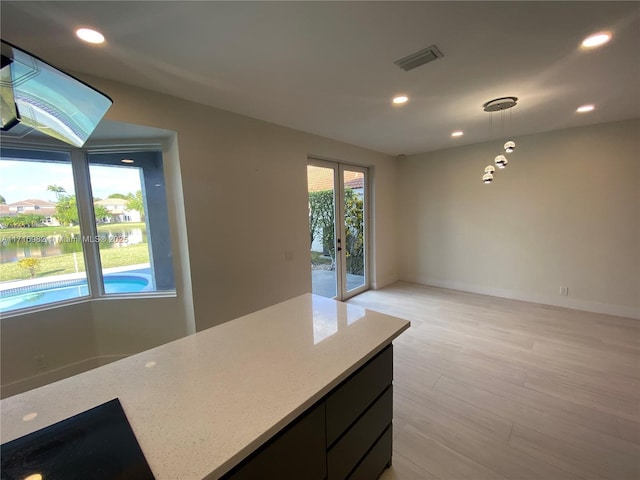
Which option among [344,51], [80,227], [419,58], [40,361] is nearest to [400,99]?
[419,58]

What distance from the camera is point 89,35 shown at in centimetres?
158

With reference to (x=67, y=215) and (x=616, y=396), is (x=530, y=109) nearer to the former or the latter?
(x=616, y=396)

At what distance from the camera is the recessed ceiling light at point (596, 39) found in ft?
5.49

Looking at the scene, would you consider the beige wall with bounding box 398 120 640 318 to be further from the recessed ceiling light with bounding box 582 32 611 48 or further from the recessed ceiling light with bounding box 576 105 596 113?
the recessed ceiling light with bounding box 582 32 611 48

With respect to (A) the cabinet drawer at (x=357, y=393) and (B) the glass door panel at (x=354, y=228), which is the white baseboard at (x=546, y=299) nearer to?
(B) the glass door panel at (x=354, y=228)

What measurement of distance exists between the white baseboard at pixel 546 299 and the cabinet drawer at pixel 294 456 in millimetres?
4532

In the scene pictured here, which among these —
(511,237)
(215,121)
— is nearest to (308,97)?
(215,121)

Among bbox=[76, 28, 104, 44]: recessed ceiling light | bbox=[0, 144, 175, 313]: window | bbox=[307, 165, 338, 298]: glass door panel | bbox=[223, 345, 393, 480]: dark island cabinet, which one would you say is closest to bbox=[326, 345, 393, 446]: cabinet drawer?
bbox=[223, 345, 393, 480]: dark island cabinet

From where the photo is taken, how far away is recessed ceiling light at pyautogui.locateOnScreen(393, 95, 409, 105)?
2.52m

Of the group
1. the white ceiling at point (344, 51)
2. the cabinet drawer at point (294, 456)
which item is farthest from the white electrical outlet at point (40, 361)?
the cabinet drawer at point (294, 456)

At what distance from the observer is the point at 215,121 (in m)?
2.70

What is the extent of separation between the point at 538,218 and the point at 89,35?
5.34 meters

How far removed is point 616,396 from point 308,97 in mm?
3579

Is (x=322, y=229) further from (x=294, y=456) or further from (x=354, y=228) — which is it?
(x=294, y=456)
